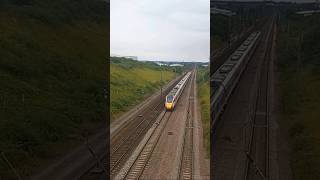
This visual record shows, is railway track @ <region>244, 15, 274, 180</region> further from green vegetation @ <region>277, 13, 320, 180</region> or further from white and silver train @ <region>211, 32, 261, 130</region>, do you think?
white and silver train @ <region>211, 32, 261, 130</region>

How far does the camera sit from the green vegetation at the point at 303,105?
741 inches

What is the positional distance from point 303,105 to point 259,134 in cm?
627

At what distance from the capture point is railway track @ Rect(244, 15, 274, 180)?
60.6 ft

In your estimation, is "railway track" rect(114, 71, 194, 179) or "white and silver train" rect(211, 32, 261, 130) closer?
"railway track" rect(114, 71, 194, 179)
